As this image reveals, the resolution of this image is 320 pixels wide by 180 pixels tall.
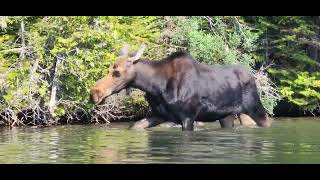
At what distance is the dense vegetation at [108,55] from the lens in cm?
2155

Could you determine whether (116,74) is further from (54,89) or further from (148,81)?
(54,89)

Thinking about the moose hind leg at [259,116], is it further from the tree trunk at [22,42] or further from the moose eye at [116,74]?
the tree trunk at [22,42]

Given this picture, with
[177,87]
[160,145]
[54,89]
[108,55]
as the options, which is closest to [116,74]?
[177,87]

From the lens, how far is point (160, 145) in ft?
51.4

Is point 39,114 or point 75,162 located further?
point 39,114

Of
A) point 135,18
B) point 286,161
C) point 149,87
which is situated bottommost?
point 286,161

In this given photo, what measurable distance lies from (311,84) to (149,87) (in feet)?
30.3

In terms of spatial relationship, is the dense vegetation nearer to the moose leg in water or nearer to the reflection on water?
the reflection on water

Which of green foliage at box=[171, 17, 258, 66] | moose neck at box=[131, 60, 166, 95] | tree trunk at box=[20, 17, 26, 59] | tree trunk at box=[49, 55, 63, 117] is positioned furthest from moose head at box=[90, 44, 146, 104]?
green foliage at box=[171, 17, 258, 66]
